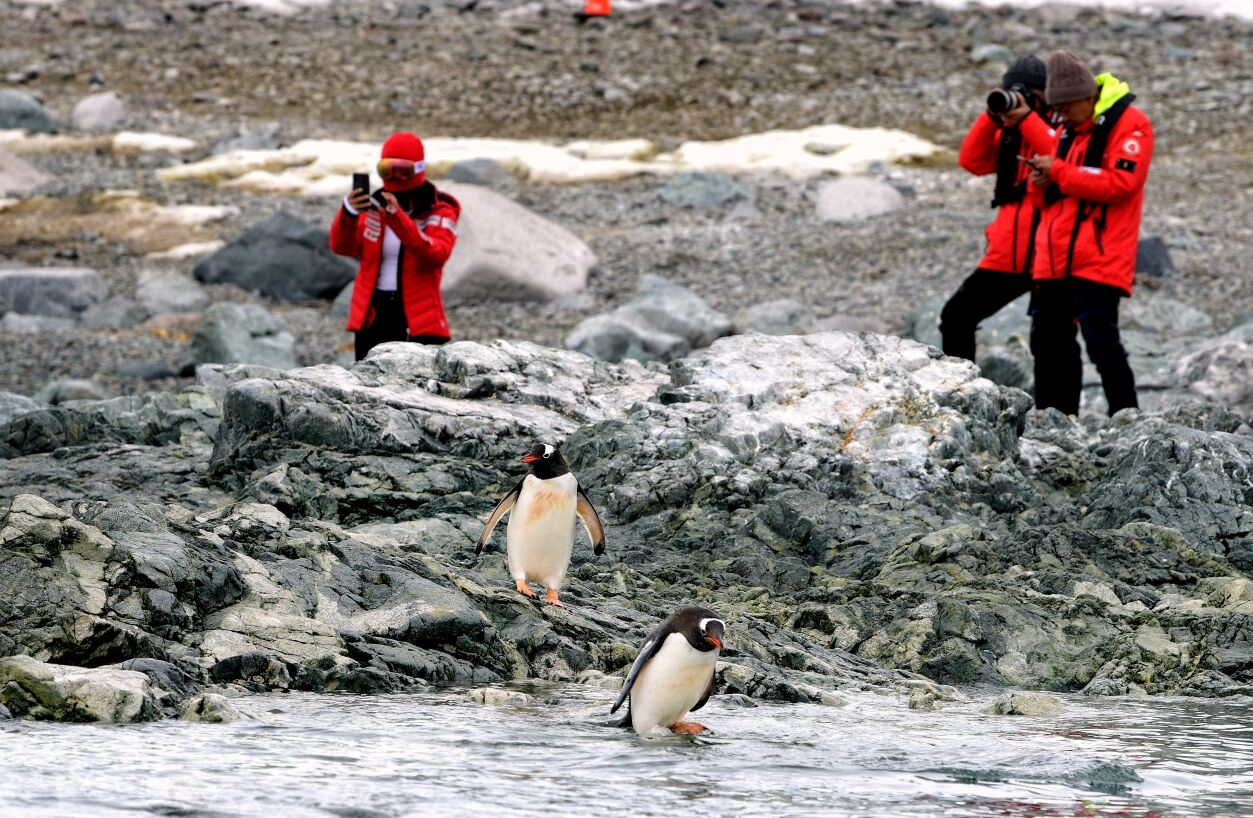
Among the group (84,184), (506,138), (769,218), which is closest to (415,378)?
(769,218)

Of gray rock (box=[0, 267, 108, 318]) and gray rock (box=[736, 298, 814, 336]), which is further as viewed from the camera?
gray rock (box=[0, 267, 108, 318])

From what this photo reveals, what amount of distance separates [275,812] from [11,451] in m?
6.37

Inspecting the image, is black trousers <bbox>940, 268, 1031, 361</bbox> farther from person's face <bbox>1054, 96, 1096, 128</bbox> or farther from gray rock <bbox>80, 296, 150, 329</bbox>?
gray rock <bbox>80, 296, 150, 329</bbox>

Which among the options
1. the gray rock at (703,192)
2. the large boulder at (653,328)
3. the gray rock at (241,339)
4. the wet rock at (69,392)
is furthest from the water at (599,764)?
the gray rock at (703,192)

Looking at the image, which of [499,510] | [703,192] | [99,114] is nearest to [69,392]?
[499,510]

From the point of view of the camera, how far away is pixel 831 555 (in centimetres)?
814

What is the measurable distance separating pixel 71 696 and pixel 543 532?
7.56ft

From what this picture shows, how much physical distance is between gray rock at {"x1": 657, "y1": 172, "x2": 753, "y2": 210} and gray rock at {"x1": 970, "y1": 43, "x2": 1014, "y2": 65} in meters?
9.08

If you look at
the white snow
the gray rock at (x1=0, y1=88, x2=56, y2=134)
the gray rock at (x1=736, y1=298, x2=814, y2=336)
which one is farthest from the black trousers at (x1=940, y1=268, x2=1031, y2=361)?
the gray rock at (x1=0, y1=88, x2=56, y2=134)

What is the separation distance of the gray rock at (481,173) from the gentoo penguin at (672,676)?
17.7m

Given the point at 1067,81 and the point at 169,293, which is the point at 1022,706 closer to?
the point at 1067,81

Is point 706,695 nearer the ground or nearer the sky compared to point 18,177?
nearer the ground

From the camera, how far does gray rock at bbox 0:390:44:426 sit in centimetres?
1103

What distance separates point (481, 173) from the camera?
76.4 ft
